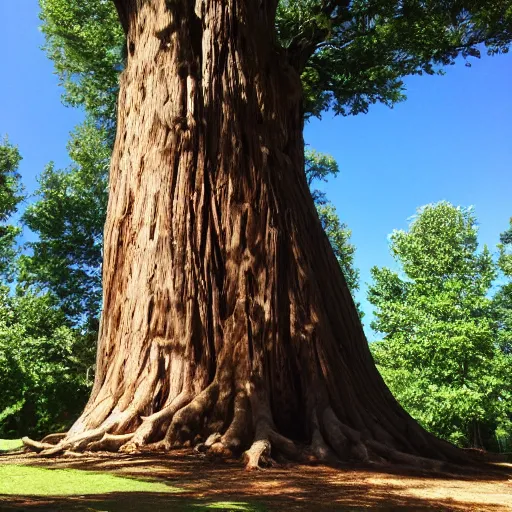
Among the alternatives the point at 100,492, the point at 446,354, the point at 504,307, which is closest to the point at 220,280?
the point at 100,492

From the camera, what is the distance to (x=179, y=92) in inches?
278

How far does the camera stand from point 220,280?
6.39m

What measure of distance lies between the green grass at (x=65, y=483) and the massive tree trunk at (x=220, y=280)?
1300 mm

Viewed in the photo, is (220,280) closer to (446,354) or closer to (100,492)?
(100,492)

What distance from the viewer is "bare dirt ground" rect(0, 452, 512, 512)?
2711 mm

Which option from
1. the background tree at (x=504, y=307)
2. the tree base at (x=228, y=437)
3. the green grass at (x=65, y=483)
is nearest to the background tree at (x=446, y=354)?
the background tree at (x=504, y=307)

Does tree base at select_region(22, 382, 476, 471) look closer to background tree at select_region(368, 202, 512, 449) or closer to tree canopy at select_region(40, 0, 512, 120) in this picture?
tree canopy at select_region(40, 0, 512, 120)

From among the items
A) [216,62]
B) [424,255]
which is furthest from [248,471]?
[424,255]

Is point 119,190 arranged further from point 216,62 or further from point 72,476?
point 72,476

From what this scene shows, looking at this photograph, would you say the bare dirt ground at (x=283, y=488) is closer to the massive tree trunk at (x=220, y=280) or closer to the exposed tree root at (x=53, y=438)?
the massive tree trunk at (x=220, y=280)

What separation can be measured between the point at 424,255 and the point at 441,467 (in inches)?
639

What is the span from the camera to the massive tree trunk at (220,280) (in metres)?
5.35

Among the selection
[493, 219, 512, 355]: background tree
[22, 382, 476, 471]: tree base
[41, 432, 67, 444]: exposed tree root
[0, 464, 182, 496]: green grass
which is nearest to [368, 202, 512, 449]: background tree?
[493, 219, 512, 355]: background tree

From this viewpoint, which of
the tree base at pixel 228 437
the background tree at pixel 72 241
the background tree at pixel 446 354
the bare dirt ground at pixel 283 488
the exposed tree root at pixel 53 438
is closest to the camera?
the bare dirt ground at pixel 283 488
